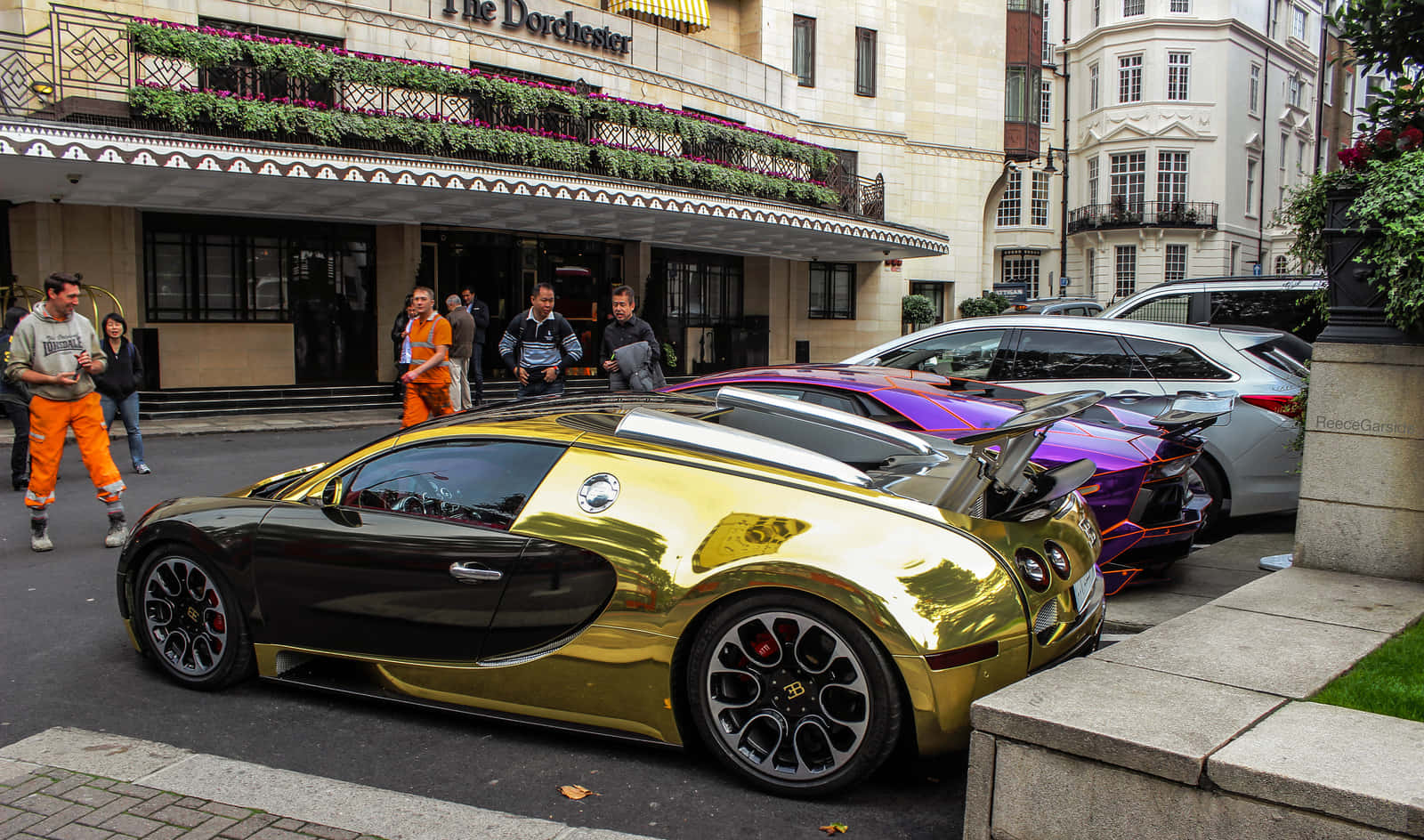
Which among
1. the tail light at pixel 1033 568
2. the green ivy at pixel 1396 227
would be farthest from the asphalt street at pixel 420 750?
the green ivy at pixel 1396 227

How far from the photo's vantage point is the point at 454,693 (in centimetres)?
403

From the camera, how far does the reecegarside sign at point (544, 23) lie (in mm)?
21234

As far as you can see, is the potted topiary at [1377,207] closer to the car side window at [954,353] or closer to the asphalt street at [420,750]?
the car side window at [954,353]

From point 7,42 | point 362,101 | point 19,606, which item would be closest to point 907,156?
point 362,101

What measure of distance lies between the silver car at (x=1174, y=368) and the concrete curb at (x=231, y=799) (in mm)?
5189

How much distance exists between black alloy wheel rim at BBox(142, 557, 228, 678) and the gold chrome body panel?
0.92 meters

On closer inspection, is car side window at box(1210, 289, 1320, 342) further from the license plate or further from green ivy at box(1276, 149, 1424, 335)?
the license plate

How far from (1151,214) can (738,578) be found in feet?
169

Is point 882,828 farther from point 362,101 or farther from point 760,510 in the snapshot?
point 362,101

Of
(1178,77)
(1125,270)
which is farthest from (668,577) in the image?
(1178,77)

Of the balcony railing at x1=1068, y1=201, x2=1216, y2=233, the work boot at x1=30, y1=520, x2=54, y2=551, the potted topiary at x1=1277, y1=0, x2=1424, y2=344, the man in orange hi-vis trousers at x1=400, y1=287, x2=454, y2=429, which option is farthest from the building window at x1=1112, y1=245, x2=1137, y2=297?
the work boot at x1=30, y1=520, x2=54, y2=551

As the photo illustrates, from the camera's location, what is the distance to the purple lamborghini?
5465 mm

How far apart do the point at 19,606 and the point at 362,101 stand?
14115 mm

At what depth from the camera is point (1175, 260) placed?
5047cm
